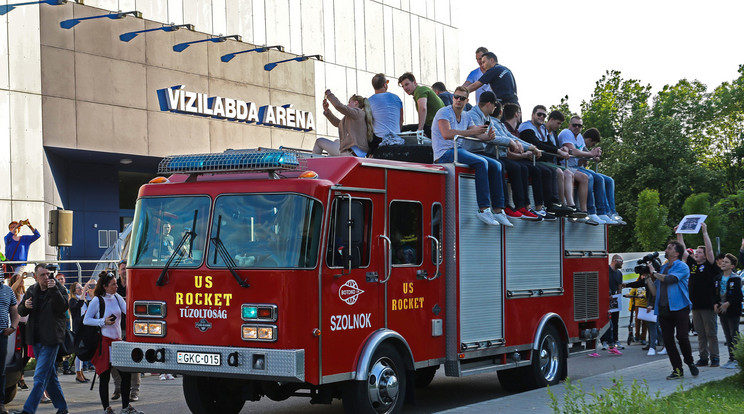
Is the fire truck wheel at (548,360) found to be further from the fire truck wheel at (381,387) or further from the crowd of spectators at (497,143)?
the fire truck wheel at (381,387)

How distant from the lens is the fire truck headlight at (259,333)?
911 centimetres

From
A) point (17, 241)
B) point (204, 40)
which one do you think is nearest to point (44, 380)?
point (17, 241)

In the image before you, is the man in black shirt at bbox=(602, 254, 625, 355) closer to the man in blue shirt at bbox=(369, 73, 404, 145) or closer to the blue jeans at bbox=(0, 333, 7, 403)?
the man in blue shirt at bbox=(369, 73, 404, 145)

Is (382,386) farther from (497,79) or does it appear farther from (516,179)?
(497,79)

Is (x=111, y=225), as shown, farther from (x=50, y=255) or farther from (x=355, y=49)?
(x=355, y=49)

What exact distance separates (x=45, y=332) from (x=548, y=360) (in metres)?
6.72

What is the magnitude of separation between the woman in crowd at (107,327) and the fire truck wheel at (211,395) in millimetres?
1011

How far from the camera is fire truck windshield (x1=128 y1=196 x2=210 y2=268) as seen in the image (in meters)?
9.77

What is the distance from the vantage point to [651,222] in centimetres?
4875

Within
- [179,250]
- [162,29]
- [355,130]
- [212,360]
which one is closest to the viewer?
[212,360]

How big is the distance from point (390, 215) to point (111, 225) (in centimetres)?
2273

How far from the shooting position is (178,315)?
9742 millimetres

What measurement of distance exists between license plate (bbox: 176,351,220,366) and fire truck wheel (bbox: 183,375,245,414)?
912 mm

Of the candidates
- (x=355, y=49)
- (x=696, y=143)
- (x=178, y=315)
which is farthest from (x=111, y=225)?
(x=696, y=143)
